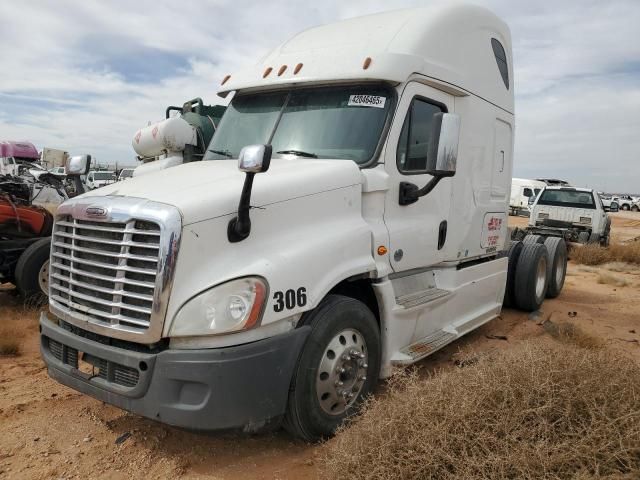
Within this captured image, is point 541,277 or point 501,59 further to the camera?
point 541,277

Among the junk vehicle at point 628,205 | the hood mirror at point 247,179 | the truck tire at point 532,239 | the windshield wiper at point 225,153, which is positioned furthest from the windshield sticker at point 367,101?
the junk vehicle at point 628,205

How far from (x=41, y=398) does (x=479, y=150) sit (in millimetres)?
4837

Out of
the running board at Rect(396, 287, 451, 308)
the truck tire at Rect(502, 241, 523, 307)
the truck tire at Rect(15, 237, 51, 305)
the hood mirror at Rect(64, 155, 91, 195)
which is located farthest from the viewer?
the truck tire at Rect(502, 241, 523, 307)

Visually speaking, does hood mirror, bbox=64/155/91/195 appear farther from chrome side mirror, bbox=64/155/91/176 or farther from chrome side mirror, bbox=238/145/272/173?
chrome side mirror, bbox=238/145/272/173

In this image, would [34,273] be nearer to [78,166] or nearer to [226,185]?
[78,166]

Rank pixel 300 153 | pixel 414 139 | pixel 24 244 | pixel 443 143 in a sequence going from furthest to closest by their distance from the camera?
pixel 24 244, pixel 414 139, pixel 300 153, pixel 443 143

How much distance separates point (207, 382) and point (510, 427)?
1621 mm

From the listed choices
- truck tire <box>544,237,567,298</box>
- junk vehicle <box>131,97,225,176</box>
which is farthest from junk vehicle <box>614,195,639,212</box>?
junk vehicle <box>131,97,225,176</box>

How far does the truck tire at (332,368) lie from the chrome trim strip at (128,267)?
36.3 inches

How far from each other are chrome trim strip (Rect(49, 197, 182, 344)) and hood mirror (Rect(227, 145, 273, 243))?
340 mm

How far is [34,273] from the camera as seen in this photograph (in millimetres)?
7086

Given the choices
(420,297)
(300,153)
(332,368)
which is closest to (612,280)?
(420,297)

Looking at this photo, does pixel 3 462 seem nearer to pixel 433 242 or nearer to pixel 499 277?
pixel 433 242

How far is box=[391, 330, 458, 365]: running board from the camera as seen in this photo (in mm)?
4312
